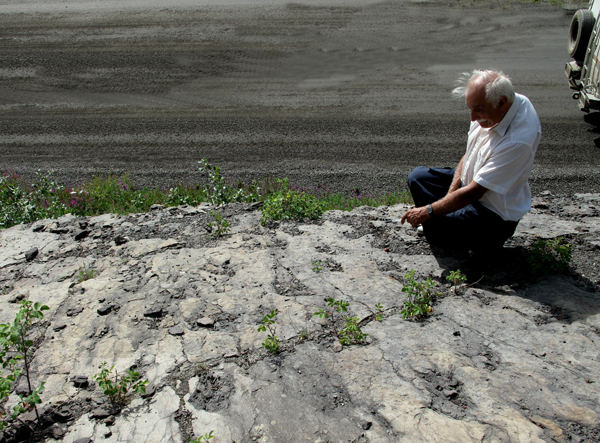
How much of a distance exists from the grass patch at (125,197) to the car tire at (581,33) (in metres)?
4.02

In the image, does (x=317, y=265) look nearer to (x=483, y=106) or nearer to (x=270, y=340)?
(x=270, y=340)

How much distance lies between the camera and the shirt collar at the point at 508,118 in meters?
3.21

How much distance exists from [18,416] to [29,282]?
1.57 meters

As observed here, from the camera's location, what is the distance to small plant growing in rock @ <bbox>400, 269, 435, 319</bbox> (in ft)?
10.0

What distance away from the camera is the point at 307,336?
292 cm

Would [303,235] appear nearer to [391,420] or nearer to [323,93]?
[391,420]

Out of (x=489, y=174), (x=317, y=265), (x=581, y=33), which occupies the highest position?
(x=581, y=33)

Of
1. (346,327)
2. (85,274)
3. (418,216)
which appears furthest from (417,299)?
(85,274)

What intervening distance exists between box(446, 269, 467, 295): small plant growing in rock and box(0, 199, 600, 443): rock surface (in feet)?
0.19

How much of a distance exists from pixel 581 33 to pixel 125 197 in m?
7.04

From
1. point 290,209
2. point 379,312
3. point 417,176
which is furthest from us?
point 290,209

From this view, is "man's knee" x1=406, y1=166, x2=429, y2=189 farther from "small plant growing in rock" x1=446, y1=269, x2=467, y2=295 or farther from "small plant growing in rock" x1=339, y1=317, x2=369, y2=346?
"small plant growing in rock" x1=339, y1=317, x2=369, y2=346

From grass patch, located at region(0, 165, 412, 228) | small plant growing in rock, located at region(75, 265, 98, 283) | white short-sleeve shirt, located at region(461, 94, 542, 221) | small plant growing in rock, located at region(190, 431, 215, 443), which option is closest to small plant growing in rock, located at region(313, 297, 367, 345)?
small plant growing in rock, located at region(190, 431, 215, 443)

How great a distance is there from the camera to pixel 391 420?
2.29 meters
